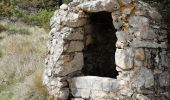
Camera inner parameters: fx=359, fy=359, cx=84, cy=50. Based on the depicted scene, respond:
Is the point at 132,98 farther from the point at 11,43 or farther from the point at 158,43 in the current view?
the point at 11,43

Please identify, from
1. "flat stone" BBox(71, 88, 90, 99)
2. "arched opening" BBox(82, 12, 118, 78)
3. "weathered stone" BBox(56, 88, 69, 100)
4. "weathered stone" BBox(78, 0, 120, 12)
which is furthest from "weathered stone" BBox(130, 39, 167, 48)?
"arched opening" BBox(82, 12, 118, 78)

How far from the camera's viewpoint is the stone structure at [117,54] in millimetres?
5742

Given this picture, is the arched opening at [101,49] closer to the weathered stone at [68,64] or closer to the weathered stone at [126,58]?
the weathered stone at [68,64]

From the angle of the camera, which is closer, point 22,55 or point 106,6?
point 106,6

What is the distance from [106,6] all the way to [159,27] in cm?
94

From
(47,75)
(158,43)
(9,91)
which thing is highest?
(158,43)

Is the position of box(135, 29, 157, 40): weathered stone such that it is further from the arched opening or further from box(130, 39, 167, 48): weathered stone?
the arched opening

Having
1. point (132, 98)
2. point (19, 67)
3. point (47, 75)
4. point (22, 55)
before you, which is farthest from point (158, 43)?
point (22, 55)

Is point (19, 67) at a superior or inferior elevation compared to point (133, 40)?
inferior

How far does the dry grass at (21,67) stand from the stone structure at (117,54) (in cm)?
53

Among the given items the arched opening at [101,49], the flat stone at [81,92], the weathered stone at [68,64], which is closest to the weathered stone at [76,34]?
the weathered stone at [68,64]

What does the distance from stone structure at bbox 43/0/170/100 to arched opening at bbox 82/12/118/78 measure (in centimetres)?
17

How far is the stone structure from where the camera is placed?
5742mm

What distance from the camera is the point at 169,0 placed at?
265 inches
